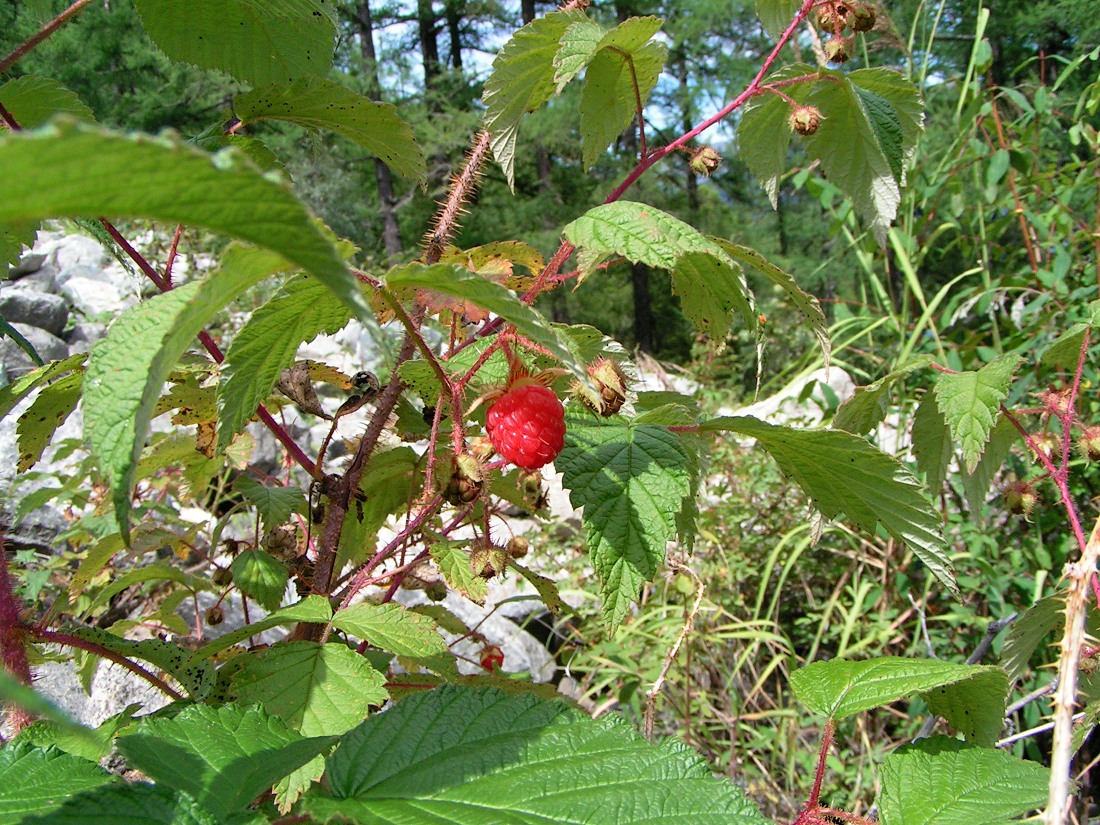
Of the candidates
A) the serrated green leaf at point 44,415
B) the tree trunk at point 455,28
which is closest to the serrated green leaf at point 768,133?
the serrated green leaf at point 44,415

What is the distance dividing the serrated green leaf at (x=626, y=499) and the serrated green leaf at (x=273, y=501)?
0.35 metres

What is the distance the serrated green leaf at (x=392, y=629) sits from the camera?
60cm

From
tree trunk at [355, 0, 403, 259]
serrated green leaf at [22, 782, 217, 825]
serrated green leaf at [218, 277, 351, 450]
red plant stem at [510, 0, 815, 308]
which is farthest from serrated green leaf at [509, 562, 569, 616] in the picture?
tree trunk at [355, 0, 403, 259]

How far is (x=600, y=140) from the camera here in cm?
81

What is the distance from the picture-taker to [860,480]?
2.09ft

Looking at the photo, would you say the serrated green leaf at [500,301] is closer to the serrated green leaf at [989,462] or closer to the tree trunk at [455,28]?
the serrated green leaf at [989,462]

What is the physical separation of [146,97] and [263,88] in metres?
10.1

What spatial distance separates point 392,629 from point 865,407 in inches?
25.3

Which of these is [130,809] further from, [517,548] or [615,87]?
[615,87]

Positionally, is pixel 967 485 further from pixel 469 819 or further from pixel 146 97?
pixel 146 97

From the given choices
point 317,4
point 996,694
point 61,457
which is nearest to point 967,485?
point 996,694

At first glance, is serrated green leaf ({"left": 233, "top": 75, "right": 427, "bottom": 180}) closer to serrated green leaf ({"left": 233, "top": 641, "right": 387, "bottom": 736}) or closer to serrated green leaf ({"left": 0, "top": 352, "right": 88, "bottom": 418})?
serrated green leaf ({"left": 0, "top": 352, "right": 88, "bottom": 418})

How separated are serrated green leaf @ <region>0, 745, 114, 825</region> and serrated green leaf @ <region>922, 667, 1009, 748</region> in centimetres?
60

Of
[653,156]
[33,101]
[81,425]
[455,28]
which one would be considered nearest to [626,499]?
[653,156]
